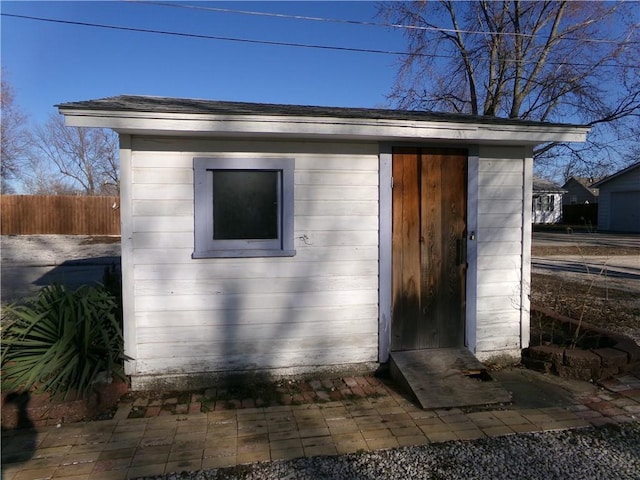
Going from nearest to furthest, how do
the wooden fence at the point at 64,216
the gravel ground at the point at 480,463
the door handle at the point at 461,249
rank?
the gravel ground at the point at 480,463 < the door handle at the point at 461,249 < the wooden fence at the point at 64,216

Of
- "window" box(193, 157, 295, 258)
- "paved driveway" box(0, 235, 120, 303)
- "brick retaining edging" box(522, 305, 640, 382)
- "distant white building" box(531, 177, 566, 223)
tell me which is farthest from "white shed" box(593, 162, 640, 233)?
"window" box(193, 157, 295, 258)

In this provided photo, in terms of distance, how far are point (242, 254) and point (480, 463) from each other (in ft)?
7.66

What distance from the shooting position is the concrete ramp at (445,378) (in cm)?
354

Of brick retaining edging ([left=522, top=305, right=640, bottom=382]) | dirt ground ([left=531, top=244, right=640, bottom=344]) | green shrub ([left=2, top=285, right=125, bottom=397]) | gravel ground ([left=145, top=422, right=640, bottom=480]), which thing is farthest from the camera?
dirt ground ([left=531, top=244, right=640, bottom=344])

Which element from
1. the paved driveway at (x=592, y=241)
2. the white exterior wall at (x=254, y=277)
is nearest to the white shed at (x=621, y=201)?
the paved driveway at (x=592, y=241)

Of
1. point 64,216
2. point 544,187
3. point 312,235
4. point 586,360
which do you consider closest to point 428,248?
point 312,235

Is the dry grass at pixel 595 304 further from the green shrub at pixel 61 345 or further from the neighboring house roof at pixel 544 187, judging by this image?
the neighboring house roof at pixel 544 187

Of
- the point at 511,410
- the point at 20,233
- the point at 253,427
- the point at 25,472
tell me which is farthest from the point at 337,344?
the point at 20,233

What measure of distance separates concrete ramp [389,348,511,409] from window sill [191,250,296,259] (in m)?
1.37

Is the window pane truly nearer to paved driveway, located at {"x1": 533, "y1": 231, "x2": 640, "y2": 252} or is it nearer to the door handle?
the door handle

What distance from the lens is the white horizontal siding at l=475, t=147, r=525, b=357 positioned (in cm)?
437

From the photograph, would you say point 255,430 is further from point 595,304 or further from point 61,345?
point 595,304

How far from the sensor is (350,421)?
3281 millimetres

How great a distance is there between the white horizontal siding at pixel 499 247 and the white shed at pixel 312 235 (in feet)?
0.04
